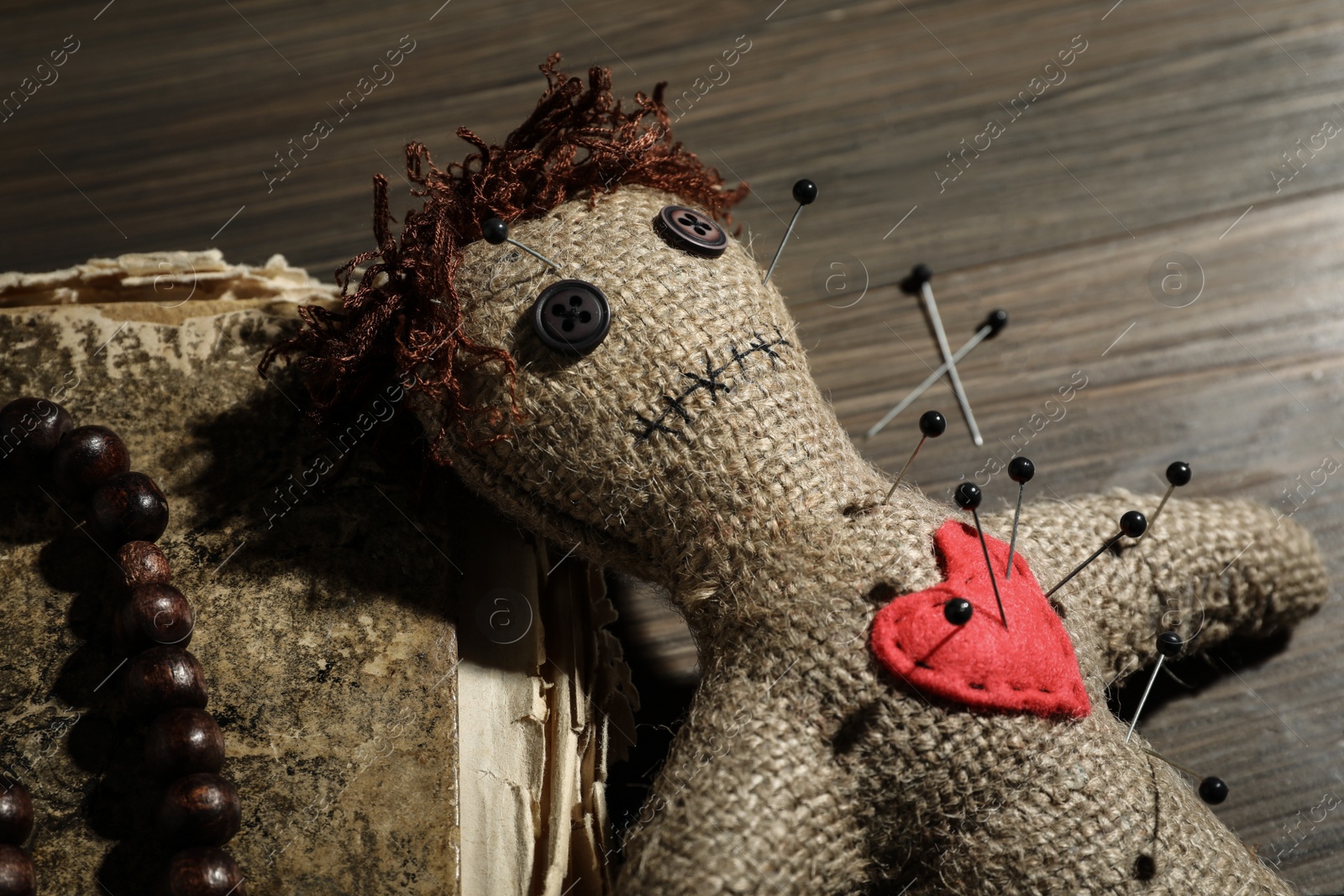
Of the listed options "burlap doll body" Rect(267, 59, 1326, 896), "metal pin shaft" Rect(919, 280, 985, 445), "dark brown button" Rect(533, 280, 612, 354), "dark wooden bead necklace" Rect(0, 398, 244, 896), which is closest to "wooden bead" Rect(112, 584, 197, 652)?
"dark wooden bead necklace" Rect(0, 398, 244, 896)

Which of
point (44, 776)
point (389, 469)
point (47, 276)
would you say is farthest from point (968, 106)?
point (44, 776)

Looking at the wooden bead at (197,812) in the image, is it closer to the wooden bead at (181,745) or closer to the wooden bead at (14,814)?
the wooden bead at (181,745)

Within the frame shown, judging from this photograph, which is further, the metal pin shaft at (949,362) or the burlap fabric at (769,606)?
the metal pin shaft at (949,362)

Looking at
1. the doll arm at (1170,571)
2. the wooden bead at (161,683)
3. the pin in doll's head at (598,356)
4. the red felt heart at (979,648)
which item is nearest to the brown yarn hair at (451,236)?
the pin in doll's head at (598,356)

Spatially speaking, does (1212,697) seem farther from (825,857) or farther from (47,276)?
(47,276)

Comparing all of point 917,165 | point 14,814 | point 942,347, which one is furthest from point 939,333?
point 14,814

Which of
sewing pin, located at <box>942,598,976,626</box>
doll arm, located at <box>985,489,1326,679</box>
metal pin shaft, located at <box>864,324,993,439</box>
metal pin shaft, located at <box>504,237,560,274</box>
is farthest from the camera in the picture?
metal pin shaft, located at <box>864,324,993,439</box>

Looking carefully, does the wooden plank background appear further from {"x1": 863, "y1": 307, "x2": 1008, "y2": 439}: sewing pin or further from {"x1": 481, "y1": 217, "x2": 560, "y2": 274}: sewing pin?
{"x1": 481, "y1": 217, "x2": 560, "y2": 274}: sewing pin
